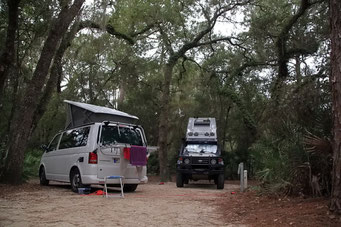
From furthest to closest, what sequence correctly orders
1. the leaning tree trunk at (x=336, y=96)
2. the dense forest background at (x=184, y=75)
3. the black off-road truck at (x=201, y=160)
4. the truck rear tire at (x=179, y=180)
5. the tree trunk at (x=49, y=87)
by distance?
the tree trunk at (x=49, y=87) → the truck rear tire at (x=179, y=180) → the black off-road truck at (x=201, y=160) → the dense forest background at (x=184, y=75) → the leaning tree trunk at (x=336, y=96)

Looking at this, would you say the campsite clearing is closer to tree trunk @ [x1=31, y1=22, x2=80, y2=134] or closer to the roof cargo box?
tree trunk @ [x1=31, y1=22, x2=80, y2=134]

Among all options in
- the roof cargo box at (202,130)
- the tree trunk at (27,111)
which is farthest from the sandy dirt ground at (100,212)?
the roof cargo box at (202,130)

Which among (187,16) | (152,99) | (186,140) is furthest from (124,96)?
(186,140)

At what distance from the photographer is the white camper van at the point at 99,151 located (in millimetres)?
9977

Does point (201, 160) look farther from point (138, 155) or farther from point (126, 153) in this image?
point (126, 153)

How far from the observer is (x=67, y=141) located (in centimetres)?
1150

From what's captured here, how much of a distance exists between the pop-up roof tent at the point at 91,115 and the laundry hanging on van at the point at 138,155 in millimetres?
1285

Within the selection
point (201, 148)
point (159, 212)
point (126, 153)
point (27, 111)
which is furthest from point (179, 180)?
point (159, 212)

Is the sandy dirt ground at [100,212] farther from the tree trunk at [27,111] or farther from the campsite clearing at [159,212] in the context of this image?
the tree trunk at [27,111]

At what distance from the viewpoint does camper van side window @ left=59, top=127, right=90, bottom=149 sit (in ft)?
34.7

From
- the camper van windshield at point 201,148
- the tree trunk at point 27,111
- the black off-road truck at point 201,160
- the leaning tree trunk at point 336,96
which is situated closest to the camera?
the leaning tree trunk at point 336,96

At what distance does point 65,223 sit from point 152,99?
21044 millimetres

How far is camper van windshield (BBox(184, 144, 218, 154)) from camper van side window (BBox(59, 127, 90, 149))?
18.7ft

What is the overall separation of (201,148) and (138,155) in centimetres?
576
